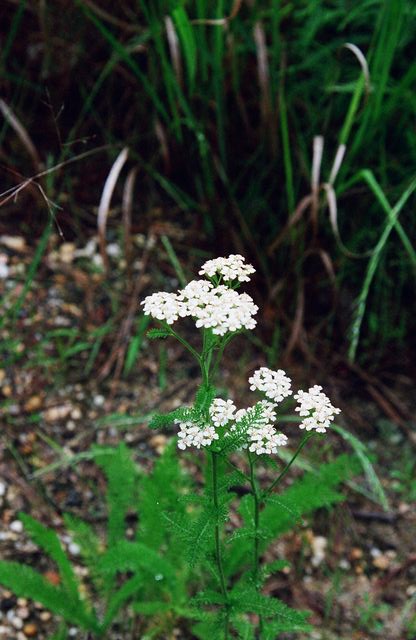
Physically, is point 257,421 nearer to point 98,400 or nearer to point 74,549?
point 74,549

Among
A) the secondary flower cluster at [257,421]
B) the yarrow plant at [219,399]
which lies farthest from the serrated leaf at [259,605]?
the secondary flower cluster at [257,421]

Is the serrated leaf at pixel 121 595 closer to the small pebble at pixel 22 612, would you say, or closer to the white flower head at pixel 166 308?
the small pebble at pixel 22 612

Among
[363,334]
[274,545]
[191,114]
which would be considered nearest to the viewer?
[274,545]

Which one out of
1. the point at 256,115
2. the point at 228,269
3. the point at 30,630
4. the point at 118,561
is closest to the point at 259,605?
the point at 118,561

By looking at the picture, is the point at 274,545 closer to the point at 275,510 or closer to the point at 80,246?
the point at 275,510

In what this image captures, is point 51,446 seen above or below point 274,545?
above

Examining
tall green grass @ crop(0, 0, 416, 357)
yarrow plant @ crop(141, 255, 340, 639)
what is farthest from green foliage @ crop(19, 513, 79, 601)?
tall green grass @ crop(0, 0, 416, 357)

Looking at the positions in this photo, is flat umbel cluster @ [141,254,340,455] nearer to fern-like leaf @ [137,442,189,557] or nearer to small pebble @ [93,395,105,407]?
fern-like leaf @ [137,442,189,557]

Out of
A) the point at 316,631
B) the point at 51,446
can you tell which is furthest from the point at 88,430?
the point at 316,631
